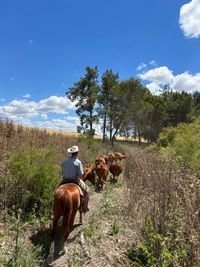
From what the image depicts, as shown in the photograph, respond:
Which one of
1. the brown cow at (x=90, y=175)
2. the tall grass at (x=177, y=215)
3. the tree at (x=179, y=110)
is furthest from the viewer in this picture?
the tree at (x=179, y=110)

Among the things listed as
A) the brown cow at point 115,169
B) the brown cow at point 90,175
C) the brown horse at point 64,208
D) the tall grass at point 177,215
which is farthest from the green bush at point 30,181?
the brown cow at point 115,169

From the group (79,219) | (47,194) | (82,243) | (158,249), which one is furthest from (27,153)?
(158,249)

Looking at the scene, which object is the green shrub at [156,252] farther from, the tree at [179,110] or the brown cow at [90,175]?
the tree at [179,110]

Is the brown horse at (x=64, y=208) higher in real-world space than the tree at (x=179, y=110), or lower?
lower

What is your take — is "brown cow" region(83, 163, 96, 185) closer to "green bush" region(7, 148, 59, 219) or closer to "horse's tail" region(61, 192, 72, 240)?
"green bush" region(7, 148, 59, 219)

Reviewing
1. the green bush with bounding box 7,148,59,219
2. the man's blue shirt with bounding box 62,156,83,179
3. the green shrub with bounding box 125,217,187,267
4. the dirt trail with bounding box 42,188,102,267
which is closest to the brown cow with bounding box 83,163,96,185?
the dirt trail with bounding box 42,188,102,267

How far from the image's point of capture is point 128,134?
168 feet

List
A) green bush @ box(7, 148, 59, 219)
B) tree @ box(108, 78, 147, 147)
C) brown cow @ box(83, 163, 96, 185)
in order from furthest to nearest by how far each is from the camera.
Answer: tree @ box(108, 78, 147, 147) → brown cow @ box(83, 163, 96, 185) → green bush @ box(7, 148, 59, 219)

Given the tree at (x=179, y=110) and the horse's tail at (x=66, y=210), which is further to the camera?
the tree at (x=179, y=110)

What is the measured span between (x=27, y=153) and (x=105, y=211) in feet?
9.39

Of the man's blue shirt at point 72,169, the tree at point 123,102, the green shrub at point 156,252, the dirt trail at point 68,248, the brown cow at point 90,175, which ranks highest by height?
the tree at point 123,102

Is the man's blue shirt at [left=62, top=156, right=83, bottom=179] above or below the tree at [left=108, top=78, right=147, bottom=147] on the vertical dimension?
below

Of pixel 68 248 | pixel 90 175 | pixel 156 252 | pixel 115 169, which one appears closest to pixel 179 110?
pixel 115 169

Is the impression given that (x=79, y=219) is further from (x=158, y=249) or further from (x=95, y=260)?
(x=158, y=249)
